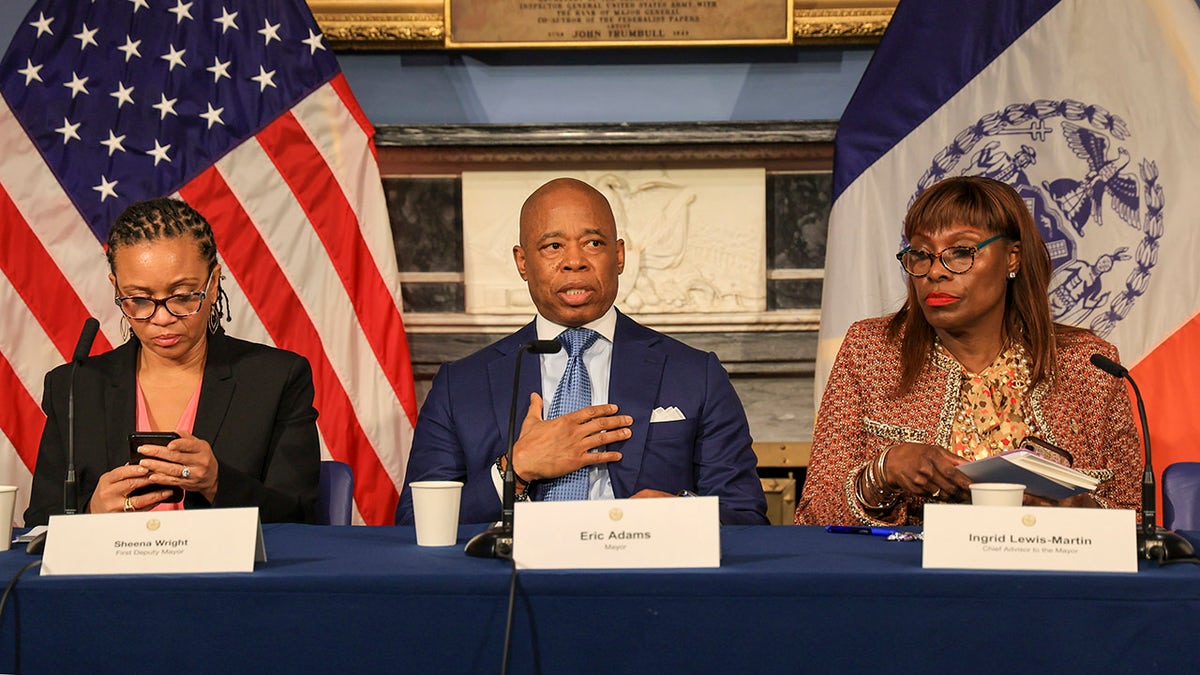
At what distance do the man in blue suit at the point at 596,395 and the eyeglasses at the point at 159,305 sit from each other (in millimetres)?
509

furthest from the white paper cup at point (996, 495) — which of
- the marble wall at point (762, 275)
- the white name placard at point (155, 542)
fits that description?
the marble wall at point (762, 275)

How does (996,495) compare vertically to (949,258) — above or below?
below

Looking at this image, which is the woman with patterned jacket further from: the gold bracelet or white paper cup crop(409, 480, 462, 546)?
white paper cup crop(409, 480, 462, 546)

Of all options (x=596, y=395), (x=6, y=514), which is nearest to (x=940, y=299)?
(x=596, y=395)

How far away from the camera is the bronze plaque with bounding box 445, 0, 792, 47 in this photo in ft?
11.8

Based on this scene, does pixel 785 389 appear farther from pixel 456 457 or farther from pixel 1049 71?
pixel 456 457

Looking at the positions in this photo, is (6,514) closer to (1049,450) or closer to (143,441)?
(143,441)

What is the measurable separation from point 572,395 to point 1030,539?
111 cm

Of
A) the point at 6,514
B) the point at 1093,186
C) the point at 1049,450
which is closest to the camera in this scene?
the point at 6,514

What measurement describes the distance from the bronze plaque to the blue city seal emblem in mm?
764

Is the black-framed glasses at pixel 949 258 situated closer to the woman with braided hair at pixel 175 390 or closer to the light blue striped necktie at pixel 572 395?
the light blue striped necktie at pixel 572 395

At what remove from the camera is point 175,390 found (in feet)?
7.78

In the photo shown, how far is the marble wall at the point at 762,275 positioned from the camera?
362 centimetres

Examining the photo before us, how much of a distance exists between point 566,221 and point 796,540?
0.96 m
